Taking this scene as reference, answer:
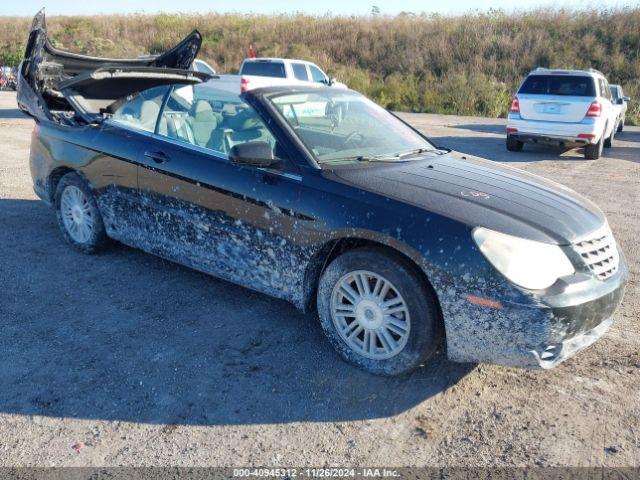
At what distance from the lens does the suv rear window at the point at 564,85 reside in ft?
39.9

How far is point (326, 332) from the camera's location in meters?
3.73

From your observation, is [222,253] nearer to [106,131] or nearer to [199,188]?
[199,188]

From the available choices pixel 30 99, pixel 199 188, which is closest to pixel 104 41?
pixel 30 99

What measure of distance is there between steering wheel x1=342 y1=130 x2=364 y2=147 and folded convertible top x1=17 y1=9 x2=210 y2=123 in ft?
4.78

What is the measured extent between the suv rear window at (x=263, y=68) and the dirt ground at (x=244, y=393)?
41.2 feet

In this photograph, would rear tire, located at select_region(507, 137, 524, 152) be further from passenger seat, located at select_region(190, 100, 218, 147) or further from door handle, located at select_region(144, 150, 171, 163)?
door handle, located at select_region(144, 150, 171, 163)

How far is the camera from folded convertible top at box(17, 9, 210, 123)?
5.18 metres

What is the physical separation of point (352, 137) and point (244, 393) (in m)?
1.99

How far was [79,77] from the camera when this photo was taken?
545cm

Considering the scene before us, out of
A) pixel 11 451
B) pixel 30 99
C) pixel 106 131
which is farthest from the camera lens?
pixel 30 99

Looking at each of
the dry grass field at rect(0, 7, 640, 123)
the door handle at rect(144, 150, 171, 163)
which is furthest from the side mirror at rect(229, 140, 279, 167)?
the dry grass field at rect(0, 7, 640, 123)

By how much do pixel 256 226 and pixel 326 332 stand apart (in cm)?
81

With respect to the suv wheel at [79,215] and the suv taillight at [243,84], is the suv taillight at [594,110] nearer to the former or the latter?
the suv taillight at [243,84]

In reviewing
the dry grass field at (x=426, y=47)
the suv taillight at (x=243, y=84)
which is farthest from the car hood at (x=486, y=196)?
the dry grass field at (x=426, y=47)
